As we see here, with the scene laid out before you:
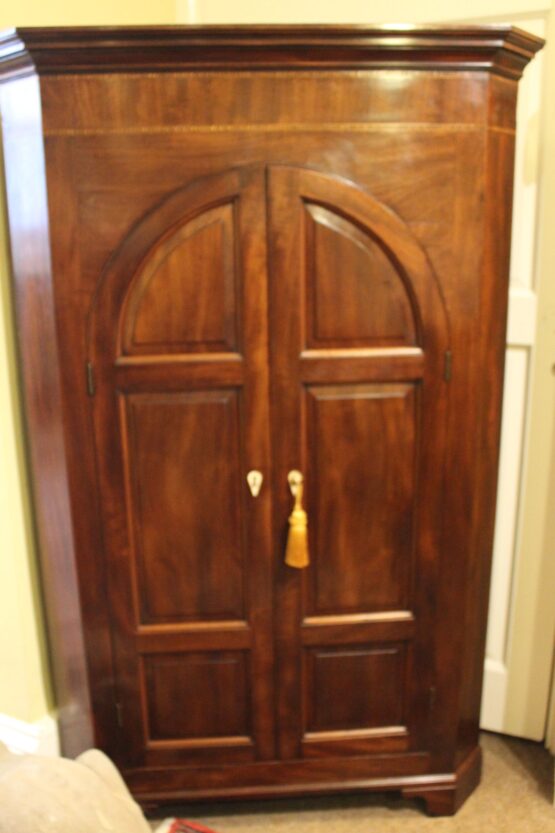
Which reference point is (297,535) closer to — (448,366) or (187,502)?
(187,502)

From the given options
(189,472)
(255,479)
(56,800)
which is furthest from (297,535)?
(56,800)

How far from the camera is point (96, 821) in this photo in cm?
82

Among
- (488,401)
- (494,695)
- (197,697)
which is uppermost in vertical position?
(488,401)

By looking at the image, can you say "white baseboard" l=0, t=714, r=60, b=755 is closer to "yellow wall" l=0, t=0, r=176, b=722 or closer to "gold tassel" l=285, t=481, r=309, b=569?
"yellow wall" l=0, t=0, r=176, b=722

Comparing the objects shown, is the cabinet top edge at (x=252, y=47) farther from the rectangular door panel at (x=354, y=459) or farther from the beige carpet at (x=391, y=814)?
the beige carpet at (x=391, y=814)

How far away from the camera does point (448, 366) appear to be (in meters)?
1.46

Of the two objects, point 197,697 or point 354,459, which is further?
point 197,697

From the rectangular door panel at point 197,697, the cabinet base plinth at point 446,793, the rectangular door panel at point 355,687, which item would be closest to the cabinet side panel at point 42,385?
the rectangular door panel at point 197,697

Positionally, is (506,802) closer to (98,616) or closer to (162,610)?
(162,610)

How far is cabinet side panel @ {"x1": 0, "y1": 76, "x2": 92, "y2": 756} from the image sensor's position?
1373mm

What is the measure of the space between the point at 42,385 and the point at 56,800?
87 cm

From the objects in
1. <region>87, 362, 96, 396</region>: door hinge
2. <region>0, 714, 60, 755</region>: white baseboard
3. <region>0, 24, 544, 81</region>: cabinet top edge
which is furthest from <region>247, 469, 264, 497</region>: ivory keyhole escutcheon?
<region>0, 714, 60, 755</region>: white baseboard

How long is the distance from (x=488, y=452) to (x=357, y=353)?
39cm

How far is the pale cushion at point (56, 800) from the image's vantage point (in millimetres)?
776
